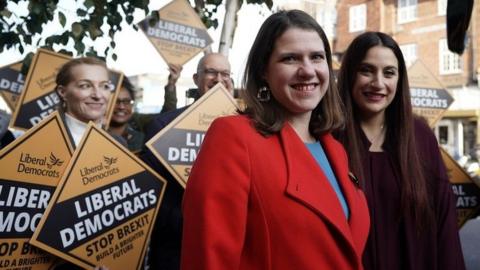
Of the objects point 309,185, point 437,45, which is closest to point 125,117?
point 309,185

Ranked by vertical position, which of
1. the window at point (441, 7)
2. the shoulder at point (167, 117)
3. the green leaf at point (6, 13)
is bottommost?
the shoulder at point (167, 117)

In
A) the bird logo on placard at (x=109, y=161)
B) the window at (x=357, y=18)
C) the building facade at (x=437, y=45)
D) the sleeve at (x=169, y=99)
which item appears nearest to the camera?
the bird logo on placard at (x=109, y=161)

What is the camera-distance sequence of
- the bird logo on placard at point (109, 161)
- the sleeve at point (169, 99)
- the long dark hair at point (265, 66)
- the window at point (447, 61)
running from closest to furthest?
1. the long dark hair at point (265, 66)
2. the bird logo on placard at point (109, 161)
3. the sleeve at point (169, 99)
4. the window at point (447, 61)

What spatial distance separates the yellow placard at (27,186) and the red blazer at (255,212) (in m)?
1.15

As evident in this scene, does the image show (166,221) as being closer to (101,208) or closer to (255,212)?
(101,208)

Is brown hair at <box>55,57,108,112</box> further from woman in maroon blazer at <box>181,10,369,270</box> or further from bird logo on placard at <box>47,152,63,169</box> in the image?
woman in maroon blazer at <box>181,10,369,270</box>

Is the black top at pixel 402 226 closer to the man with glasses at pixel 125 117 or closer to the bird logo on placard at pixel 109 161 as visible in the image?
the bird logo on placard at pixel 109 161

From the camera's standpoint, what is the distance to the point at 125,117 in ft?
15.1

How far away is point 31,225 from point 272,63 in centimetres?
142

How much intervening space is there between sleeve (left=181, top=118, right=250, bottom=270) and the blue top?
13.4 inches

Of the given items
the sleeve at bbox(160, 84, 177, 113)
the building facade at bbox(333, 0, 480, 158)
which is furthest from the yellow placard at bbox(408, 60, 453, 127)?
the building facade at bbox(333, 0, 480, 158)

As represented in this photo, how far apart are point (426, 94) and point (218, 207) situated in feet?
14.6

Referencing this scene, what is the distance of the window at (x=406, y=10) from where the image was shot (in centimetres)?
2892

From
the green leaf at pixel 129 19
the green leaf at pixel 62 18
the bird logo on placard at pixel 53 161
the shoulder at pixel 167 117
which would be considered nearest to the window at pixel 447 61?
the green leaf at pixel 129 19
